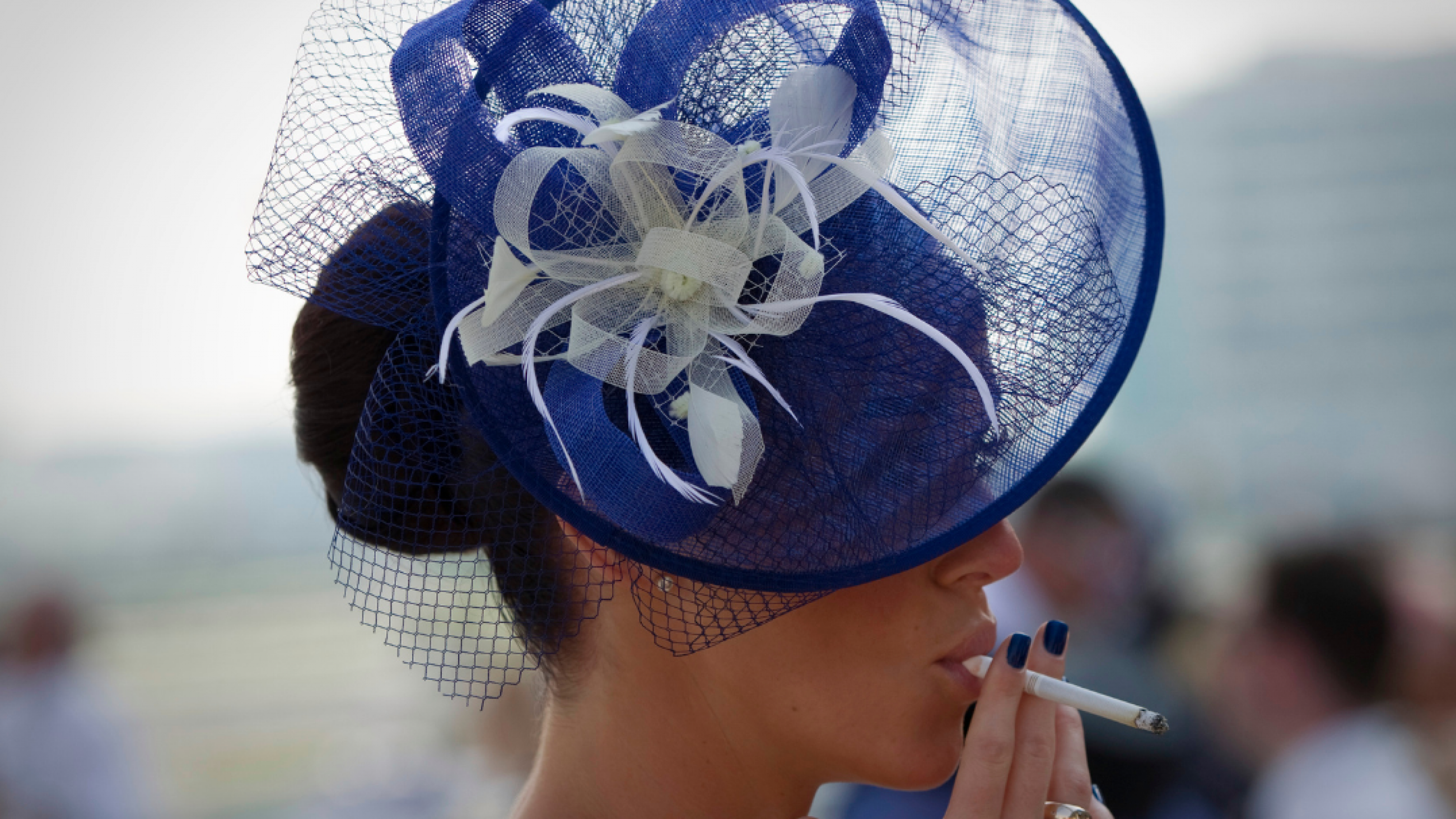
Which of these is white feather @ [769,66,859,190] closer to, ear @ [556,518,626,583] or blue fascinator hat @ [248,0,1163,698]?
blue fascinator hat @ [248,0,1163,698]

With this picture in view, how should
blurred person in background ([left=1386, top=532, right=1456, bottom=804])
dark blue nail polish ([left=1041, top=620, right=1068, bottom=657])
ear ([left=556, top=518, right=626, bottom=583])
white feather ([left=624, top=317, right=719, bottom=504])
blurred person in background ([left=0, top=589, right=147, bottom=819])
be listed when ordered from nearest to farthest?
white feather ([left=624, top=317, right=719, bottom=504]) < ear ([left=556, top=518, right=626, bottom=583]) < dark blue nail polish ([left=1041, top=620, right=1068, bottom=657]) < blurred person in background ([left=1386, top=532, right=1456, bottom=804]) < blurred person in background ([left=0, top=589, right=147, bottom=819])

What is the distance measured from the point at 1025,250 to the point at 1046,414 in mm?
129

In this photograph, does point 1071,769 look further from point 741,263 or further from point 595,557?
point 741,263

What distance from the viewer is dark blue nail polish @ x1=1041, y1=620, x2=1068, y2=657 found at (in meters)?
0.92

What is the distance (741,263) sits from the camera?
2.30ft

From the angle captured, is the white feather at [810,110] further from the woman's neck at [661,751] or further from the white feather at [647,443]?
the woman's neck at [661,751]

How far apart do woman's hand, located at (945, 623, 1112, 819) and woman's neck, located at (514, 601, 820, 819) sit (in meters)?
0.14

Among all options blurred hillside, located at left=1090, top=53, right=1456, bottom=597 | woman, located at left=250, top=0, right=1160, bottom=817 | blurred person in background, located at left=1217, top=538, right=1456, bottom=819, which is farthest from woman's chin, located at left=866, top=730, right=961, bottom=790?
blurred hillside, located at left=1090, top=53, right=1456, bottom=597

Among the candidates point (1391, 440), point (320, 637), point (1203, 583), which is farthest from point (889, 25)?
point (1391, 440)

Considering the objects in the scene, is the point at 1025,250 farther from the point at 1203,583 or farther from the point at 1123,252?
the point at 1203,583

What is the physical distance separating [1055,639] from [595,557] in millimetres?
433

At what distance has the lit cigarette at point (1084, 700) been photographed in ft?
2.75

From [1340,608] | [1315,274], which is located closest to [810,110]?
[1340,608]

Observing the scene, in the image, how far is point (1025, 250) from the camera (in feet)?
2.57
